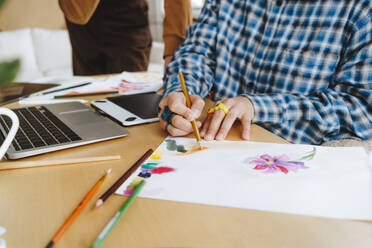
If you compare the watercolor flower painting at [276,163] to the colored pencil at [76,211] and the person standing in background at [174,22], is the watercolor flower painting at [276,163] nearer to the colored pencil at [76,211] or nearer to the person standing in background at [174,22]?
the colored pencil at [76,211]

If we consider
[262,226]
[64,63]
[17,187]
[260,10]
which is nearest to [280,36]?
[260,10]

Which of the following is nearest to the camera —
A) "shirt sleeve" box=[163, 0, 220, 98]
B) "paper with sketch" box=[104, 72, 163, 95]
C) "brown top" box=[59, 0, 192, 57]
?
"shirt sleeve" box=[163, 0, 220, 98]

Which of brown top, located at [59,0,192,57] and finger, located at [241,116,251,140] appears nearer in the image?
finger, located at [241,116,251,140]

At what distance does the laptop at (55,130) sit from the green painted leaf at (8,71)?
403 mm

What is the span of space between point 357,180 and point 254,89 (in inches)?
19.2

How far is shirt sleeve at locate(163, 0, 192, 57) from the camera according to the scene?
1265 mm

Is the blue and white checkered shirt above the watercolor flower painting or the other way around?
above

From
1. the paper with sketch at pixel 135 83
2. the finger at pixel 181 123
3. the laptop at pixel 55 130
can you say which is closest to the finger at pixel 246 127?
the finger at pixel 181 123

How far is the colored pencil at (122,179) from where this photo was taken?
1.29 ft

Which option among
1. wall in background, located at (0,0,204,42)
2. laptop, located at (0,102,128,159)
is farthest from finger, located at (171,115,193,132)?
Answer: wall in background, located at (0,0,204,42)

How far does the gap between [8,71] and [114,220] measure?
0.25m

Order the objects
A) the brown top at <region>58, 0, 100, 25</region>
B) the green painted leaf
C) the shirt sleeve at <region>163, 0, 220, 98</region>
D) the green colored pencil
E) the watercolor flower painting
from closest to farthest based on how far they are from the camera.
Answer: the green painted leaf
the green colored pencil
the watercolor flower painting
the shirt sleeve at <region>163, 0, 220, 98</region>
the brown top at <region>58, 0, 100, 25</region>

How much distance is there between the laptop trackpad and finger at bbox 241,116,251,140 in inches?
12.0

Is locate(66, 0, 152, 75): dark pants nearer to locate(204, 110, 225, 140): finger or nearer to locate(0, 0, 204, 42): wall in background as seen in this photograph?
locate(204, 110, 225, 140): finger
